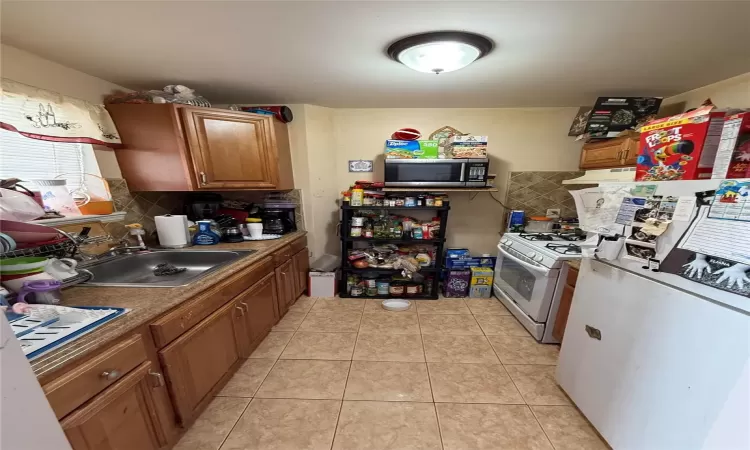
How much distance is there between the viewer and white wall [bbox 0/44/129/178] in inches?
48.2

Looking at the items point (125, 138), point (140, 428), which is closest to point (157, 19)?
point (125, 138)

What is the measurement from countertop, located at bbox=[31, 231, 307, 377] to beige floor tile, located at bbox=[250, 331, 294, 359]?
2.26 ft

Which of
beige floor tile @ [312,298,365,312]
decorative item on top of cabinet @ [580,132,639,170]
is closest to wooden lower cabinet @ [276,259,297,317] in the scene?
beige floor tile @ [312,298,365,312]

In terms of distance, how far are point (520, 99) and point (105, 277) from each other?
326 cm

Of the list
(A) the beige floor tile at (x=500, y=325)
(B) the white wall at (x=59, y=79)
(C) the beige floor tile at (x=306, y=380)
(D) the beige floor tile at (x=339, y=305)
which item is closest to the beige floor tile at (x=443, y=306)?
(A) the beige floor tile at (x=500, y=325)

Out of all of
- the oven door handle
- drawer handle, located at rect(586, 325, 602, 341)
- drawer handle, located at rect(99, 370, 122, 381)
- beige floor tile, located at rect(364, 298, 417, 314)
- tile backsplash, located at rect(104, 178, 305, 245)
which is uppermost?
tile backsplash, located at rect(104, 178, 305, 245)

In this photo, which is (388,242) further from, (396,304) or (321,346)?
(321,346)

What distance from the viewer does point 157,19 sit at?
3.35 ft

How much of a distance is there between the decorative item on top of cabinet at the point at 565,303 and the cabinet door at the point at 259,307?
2075 millimetres

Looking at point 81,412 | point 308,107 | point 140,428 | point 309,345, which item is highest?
point 308,107

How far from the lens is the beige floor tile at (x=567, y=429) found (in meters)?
1.15

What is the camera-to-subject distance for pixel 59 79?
1.41m

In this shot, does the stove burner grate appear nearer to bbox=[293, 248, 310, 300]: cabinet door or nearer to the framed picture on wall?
the framed picture on wall

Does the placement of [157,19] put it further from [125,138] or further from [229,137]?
[125,138]
